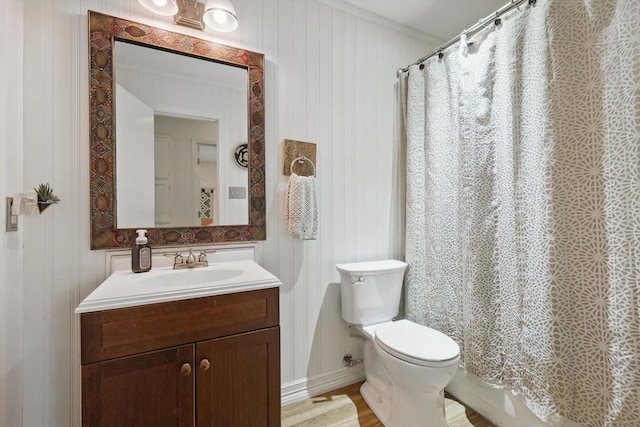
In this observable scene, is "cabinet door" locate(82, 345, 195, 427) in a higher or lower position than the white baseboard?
higher

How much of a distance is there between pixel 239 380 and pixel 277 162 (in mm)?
1097

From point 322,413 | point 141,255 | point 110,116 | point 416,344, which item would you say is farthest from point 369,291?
point 110,116

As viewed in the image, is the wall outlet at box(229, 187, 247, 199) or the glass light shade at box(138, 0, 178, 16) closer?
the glass light shade at box(138, 0, 178, 16)

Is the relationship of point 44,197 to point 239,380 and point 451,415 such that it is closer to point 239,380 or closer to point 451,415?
point 239,380

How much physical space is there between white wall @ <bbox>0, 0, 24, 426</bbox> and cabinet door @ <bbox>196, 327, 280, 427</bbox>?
716 millimetres

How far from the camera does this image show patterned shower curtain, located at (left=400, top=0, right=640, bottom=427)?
96 centimetres

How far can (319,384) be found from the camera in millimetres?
1721

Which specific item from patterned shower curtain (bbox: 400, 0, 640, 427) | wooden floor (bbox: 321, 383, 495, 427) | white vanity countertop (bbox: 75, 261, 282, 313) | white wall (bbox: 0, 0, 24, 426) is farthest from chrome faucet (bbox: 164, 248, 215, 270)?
patterned shower curtain (bbox: 400, 0, 640, 427)

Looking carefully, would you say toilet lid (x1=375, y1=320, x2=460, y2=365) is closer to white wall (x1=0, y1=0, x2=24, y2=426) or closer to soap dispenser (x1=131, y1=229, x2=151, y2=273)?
soap dispenser (x1=131, y1=229, x2=151, y2=273)

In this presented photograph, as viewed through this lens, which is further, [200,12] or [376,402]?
[376,402]

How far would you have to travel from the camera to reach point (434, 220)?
1.69 metres

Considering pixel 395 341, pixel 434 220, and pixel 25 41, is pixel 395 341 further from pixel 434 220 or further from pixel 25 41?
pixel 25 41

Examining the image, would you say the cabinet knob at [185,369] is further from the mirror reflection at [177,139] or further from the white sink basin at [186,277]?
the mirror reflection at [177,139]

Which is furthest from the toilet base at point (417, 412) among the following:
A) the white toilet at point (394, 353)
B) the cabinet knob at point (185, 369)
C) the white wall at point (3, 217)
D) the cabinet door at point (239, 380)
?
the white wall at point (3, 217)
